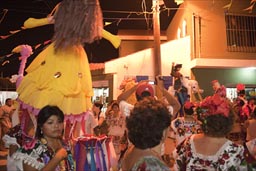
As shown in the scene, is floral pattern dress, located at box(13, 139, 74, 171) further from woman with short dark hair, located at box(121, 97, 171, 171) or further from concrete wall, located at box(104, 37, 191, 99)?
concrete wall, located at box(104, 37, 191, 99)

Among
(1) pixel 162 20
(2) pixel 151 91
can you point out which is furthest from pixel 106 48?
(2) pixel 151 91

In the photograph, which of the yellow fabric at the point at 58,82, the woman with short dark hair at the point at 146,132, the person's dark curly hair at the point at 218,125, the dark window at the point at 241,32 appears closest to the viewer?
A: the woman with short dark hair at the point at 146,132

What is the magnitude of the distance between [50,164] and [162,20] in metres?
12.9

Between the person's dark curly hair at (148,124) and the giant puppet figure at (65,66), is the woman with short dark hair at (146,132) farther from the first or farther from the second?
the giant puppet figure at (65,66)

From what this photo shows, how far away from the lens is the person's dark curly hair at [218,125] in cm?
331

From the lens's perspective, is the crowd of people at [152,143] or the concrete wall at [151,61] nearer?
the crowd of people at [152,143]

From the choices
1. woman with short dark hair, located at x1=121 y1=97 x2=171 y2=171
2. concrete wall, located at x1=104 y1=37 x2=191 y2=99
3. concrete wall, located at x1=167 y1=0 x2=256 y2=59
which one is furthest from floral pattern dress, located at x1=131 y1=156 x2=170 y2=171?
concrete wall, located at x1=167 y1=0 x2=256 y2=59

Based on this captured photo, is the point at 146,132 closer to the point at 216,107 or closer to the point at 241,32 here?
the point at 216,107

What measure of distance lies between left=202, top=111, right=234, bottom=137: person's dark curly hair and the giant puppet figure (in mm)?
1510

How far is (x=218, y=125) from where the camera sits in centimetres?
331

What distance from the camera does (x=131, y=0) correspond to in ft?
44.0

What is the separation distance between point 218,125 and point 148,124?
39.4 inches

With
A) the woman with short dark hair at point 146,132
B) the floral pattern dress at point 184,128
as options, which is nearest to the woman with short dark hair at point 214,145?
the woman with short dark hair at point 146,132

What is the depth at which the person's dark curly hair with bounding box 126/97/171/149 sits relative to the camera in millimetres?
2582
